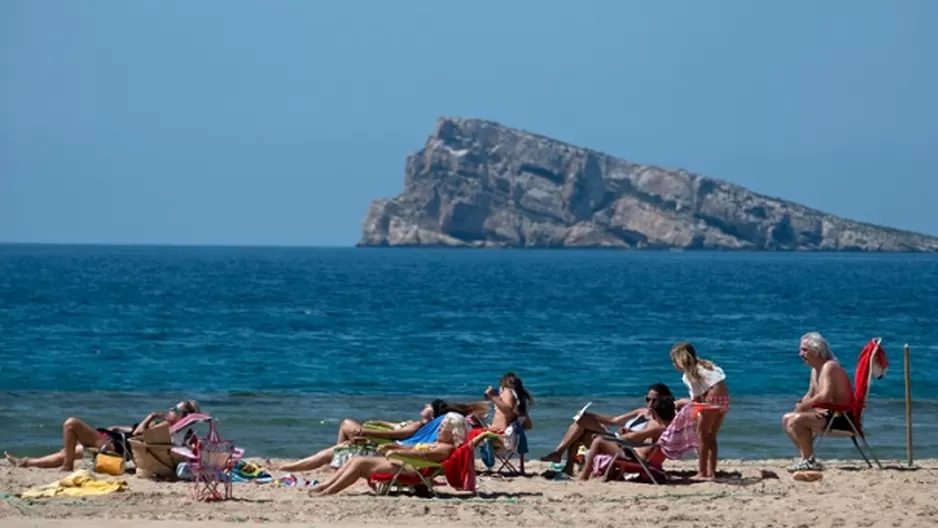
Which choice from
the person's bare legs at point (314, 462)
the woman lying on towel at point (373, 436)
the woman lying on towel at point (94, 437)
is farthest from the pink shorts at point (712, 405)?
the woman lying on towel at point (94, 437)

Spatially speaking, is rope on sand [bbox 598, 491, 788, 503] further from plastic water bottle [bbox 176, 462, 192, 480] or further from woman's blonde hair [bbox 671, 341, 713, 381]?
plastic water bottle [bbox 176, 462, 192, 480]

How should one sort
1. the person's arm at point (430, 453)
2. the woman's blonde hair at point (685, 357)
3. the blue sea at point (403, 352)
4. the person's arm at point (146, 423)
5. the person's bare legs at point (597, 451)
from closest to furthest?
1. the person's arm at point (430, 453)
2. the woman's blonde hair at point (685, 357)
3. the person's bare legs at point (597, 451)
4. the person's arm at point (146, 423)
5. the blue sea at point (403, 352)

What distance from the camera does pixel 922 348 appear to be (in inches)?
1363

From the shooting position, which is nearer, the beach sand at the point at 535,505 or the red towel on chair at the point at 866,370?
the beach sand at the point at 535,505

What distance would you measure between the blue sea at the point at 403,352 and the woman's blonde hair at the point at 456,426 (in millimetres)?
4250

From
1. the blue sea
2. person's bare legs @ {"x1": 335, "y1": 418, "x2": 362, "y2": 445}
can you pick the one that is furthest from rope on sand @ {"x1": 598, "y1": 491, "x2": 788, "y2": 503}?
the blue sea

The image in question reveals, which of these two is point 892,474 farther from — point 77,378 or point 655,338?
point 655,338

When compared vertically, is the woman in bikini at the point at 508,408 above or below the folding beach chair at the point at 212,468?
above

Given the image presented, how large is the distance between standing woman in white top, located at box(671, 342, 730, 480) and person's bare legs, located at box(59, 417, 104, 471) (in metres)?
5.21

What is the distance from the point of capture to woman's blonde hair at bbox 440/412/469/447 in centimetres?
1113

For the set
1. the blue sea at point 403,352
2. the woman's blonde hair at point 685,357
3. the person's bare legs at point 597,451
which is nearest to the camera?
the woman's blonde hair at point 685,357

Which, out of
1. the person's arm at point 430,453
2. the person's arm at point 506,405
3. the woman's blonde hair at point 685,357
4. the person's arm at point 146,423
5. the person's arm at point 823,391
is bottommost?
the person's arm at point 430,453

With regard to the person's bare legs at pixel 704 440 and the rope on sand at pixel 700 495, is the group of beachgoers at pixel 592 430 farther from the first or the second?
the rope on sand at pixel 700 495

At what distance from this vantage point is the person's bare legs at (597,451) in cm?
1195
